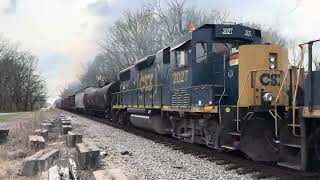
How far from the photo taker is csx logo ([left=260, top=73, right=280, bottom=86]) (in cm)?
1021

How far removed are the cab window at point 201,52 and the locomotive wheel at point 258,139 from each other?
2766mm

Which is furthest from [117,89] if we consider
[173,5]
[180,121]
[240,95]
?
[173,5]

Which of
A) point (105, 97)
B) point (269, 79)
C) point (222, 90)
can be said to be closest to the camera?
point (269, 79)

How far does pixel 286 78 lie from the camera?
9.82 meters

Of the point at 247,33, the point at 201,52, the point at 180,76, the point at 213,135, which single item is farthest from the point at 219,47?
the point at 213,135

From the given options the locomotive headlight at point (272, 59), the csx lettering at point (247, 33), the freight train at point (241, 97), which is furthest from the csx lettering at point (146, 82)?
the locomotive headlight at point (272, 59)

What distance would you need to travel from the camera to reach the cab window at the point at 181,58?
42.0ft

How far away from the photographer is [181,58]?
13062 mm

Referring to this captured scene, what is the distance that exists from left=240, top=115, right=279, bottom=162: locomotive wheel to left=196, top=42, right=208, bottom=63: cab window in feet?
9.07

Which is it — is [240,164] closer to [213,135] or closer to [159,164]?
[213,135]

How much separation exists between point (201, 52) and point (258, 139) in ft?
10.8

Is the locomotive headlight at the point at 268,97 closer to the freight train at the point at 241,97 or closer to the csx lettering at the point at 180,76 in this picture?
the freight train at the point at 241,97

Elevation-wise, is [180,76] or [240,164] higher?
[180,76]

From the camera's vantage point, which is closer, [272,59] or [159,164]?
[159,164]
